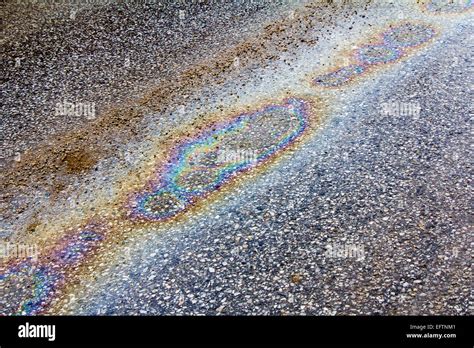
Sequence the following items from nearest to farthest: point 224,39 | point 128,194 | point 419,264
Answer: point 419,264 < point 128,194 < point 224,39

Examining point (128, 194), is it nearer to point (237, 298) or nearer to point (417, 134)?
point (237, 298)

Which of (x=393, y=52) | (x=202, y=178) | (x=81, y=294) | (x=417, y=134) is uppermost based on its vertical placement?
(x=393, y=52)

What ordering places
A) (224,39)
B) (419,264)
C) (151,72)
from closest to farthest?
(419,264) → (151,72) → (224,39)

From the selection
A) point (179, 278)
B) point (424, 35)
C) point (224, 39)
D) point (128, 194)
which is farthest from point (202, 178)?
point (424, 35)

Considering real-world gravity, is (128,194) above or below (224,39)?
below

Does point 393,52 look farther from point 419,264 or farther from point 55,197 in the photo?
point 55,197

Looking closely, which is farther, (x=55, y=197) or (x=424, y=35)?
(x=424, y=35)
